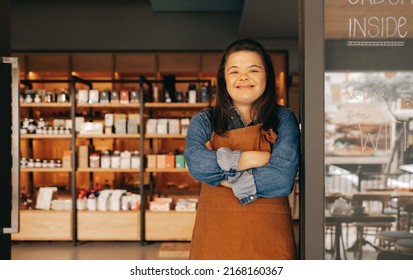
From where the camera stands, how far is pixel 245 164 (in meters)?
2.19

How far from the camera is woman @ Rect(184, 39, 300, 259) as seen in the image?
2176mm

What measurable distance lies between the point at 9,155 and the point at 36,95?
14.0ft

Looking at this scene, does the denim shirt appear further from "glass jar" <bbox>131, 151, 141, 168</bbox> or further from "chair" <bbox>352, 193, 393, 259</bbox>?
"glass jar" <bbox>131, 151, 141, 168</bbox>

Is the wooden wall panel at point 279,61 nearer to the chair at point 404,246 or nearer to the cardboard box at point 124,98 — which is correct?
the cardboard box at point 124,98

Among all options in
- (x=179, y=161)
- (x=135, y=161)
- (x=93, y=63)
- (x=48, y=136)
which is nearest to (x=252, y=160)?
(x=179, y=161)

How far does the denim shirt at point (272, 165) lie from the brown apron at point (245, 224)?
9cm

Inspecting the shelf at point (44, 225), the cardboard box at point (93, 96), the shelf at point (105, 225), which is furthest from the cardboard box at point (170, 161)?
the shelf at point (44, 225)

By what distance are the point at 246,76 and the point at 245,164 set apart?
0.44m

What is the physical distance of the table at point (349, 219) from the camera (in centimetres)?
213

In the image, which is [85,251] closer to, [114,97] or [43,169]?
[43,169]

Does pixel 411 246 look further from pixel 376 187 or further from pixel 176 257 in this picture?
pixel 176 257

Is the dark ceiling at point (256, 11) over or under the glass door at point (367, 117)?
over

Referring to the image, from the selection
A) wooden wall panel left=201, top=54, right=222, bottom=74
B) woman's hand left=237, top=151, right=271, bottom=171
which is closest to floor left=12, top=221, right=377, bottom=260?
wooden wall panel left=201, top=54, right=222, bottom=74

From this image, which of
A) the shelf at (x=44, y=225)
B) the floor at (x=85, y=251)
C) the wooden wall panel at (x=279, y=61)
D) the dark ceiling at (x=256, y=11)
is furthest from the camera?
the wooden wall panel at (x=279, y=61)
